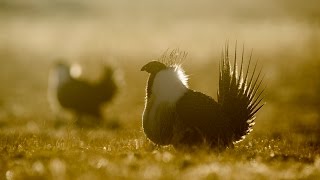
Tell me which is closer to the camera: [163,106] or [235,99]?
[163,106]

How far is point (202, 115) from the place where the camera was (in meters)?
10.8

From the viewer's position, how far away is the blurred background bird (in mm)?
23453

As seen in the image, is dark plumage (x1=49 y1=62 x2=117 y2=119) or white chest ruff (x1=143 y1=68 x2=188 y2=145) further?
dark plumage (x1=49 y1=62 x2=117 y2=119)

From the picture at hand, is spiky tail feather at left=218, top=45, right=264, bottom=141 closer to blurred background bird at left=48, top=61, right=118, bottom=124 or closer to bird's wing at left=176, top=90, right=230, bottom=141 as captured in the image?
bird's wing at left=176, top=90, right=230, bottom=141

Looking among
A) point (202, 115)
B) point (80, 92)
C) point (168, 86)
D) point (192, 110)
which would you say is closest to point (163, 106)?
point (168, 86)

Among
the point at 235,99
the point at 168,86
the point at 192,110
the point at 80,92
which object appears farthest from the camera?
the point at 80,92

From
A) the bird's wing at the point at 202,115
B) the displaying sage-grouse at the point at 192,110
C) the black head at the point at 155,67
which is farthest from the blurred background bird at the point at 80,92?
the bird's wing at the point at 202,115

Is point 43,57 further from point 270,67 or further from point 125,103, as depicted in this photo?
point 125,103

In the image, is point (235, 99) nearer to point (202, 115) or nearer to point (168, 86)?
point (202, 115)

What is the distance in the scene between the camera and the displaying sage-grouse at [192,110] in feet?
35.2

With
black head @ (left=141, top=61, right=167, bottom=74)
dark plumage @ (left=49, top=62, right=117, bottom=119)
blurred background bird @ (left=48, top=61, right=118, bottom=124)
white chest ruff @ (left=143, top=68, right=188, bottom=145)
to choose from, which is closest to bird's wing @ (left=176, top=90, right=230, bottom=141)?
white chest ruff @ (left=143, top=68, right=188, bottom=145)

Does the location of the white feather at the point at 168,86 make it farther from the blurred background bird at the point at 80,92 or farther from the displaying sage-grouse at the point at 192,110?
the blurred background bird at the point at 80,92

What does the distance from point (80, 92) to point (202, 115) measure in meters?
13.2

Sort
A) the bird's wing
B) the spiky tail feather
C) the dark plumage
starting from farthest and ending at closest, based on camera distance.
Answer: the dark plumage → the spiky tail feather → the bird's wing
